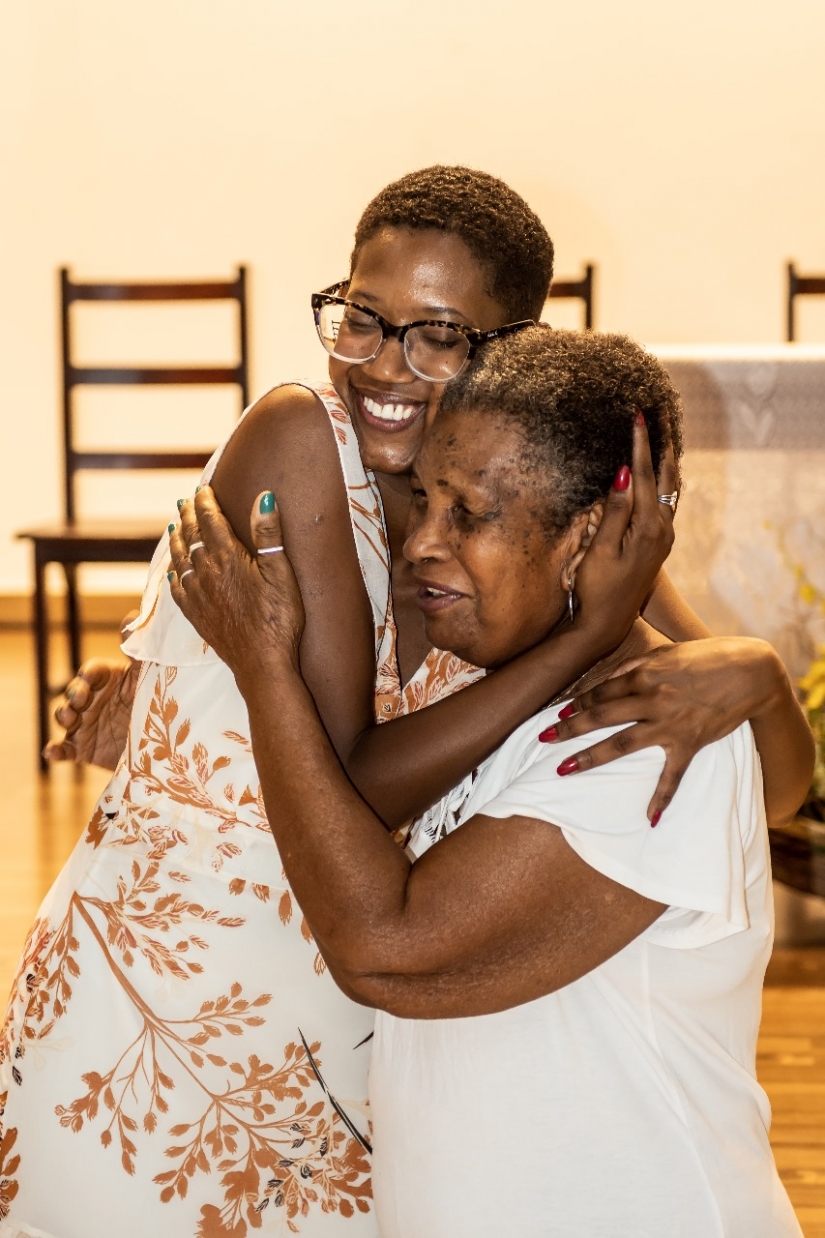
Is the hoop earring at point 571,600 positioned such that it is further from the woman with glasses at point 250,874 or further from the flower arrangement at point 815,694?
the flower arrangement at point 815,694

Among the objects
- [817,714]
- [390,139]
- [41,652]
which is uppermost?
[390,139]

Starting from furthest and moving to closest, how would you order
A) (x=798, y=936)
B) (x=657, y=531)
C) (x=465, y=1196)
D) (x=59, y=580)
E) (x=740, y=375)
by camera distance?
(x=59, y=580)
(x=798, y=936)
(x=740, y=375)
(x=657, y=531)
(x=465, y=1196)

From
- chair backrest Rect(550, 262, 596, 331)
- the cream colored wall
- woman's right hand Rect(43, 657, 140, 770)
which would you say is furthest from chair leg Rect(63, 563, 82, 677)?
woman's right hand Rect(43, 657, 140, 770)

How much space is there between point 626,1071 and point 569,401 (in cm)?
50

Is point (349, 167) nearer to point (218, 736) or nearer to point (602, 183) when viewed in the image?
point (602, 183)

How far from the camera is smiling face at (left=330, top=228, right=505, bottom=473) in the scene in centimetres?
134

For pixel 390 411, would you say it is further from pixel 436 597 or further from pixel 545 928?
pixel 545 928

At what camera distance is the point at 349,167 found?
6.20 metres

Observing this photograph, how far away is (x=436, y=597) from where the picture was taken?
1.22 m

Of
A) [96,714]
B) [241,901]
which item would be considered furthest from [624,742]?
[96,714]

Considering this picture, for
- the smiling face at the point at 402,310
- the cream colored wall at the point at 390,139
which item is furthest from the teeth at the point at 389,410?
the cream colored wall at the point at 390,139

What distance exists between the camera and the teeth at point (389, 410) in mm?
1388

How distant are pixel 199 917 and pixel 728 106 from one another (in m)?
5.51

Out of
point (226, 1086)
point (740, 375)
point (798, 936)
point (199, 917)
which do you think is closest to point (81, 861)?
point (199, 917)
